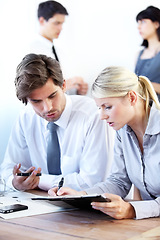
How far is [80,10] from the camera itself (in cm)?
384

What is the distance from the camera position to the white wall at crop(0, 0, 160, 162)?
139 inches

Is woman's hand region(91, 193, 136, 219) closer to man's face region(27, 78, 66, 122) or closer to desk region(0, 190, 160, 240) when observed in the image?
desk region(0, 190, 160, 240)

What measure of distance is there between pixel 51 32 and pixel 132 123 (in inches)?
80.8

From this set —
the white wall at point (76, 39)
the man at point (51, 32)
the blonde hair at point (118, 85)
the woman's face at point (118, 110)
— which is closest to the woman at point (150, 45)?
the white wall at point (76, 39)

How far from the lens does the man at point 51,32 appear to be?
12.3ft

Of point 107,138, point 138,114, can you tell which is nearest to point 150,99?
point 138,114

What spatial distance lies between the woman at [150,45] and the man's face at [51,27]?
844mm

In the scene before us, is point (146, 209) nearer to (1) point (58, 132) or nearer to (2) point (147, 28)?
(1) point (58, 132)

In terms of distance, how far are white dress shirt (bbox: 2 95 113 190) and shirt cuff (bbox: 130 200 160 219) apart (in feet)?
2.12

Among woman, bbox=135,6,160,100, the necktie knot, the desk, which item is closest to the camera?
the desk

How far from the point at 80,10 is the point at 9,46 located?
795mm

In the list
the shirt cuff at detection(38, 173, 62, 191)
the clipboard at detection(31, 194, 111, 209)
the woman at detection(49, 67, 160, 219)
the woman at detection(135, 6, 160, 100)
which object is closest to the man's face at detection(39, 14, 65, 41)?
the woman at detection(135, 6, 160, 100)

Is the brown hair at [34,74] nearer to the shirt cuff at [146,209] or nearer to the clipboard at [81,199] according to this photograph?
the clipboard at [81,199]

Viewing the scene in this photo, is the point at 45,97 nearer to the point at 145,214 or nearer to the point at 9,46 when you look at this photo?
the point at 145,214
